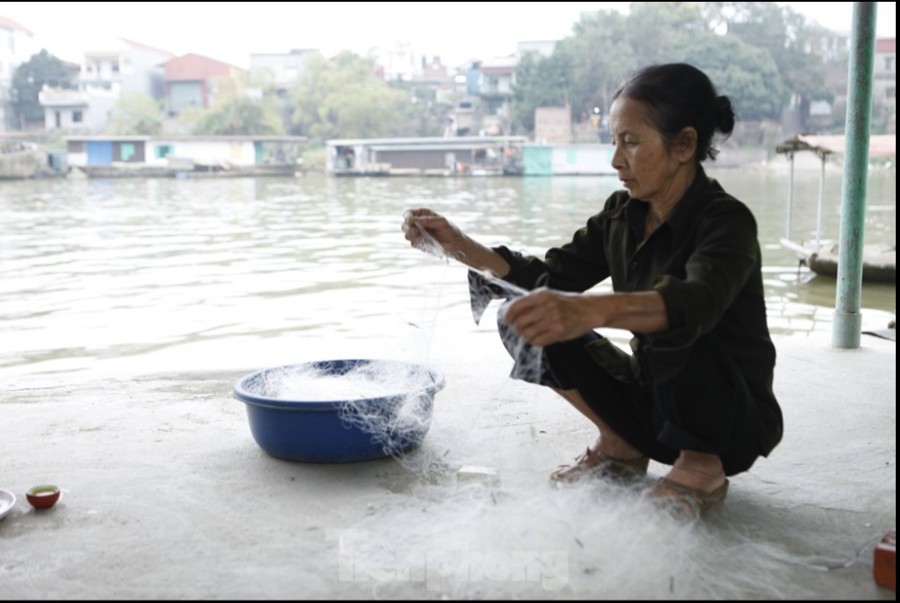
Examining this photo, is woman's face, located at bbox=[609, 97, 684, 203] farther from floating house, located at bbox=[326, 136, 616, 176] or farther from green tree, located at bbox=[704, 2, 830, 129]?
green tree, located at bbox=[704, 2, 830, 129]

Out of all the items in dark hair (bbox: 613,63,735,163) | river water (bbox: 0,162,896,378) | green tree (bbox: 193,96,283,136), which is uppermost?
green tree (bbox: 193,96,283,136)

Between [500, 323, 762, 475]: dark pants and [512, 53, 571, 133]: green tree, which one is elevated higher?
[512, 53, 571, 133]: green tree

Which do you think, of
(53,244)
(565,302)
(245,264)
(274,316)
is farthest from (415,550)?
(53,244)

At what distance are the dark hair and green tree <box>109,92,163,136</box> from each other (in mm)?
51877

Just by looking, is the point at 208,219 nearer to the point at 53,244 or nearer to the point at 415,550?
the point at 53,244

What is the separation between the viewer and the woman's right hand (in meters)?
2.52

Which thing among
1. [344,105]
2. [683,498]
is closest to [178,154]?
[344,105]

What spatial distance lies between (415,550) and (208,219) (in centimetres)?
1982

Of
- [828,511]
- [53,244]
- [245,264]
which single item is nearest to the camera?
[828,511]

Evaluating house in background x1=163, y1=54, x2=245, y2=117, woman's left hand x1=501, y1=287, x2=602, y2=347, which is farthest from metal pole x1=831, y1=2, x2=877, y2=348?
house in background x1=163, y1=54, x2=245, y2=117

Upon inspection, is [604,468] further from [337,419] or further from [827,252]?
[827,252]

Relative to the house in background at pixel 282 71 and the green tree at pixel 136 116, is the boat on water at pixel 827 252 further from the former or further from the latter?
the house in background at pixel 282 71

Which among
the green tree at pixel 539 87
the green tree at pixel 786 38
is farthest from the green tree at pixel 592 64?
the green tree at pixel 786 38

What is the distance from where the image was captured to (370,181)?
1587 inches
